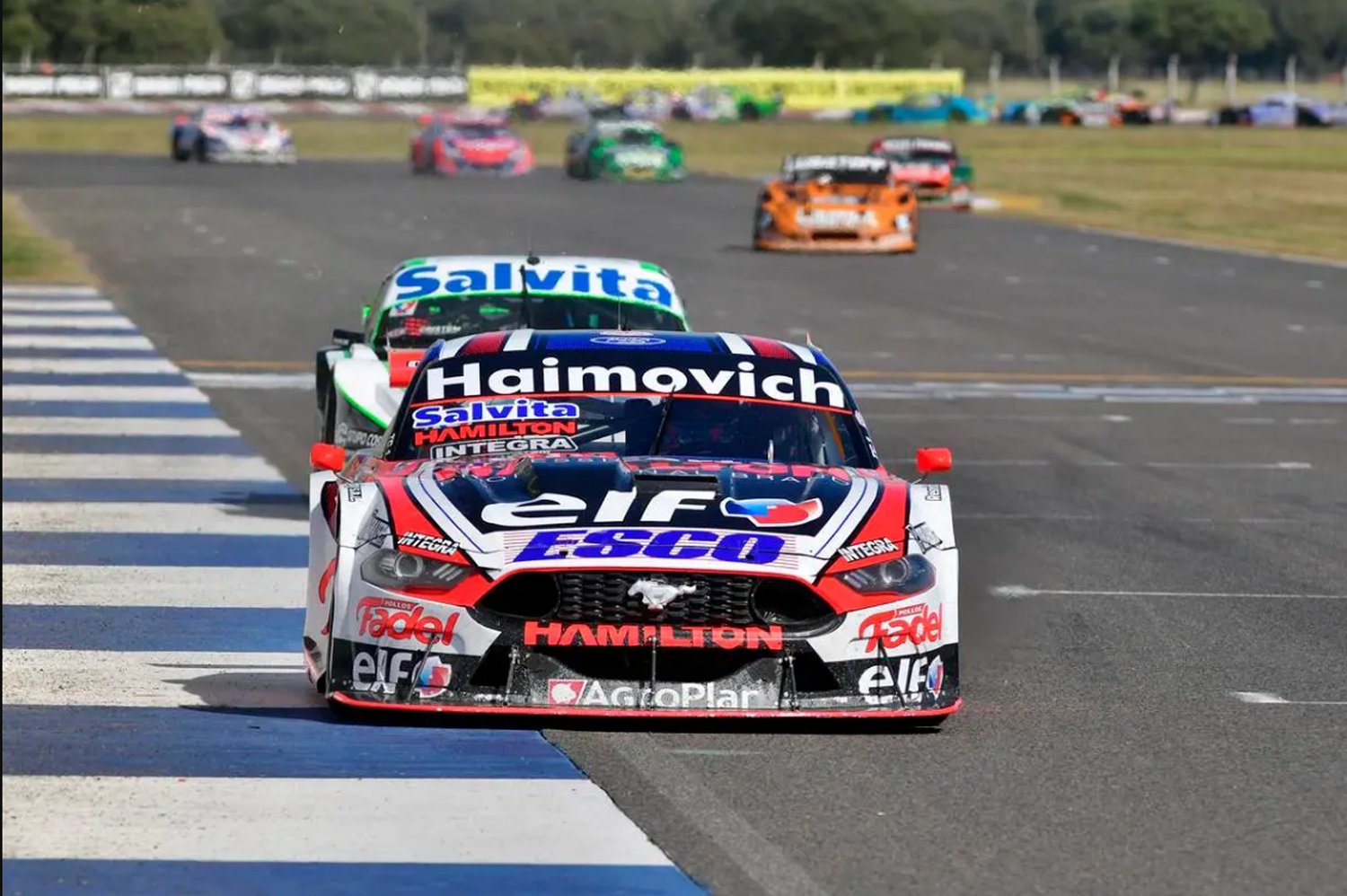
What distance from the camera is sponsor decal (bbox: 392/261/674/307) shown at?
13.7 metres

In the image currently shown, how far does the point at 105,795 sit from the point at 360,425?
5417 millimetres

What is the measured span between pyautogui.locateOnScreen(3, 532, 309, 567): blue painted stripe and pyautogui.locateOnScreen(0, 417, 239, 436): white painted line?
4444 millimetres

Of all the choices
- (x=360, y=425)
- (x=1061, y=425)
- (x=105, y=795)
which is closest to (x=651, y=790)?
(x=105, y=795)

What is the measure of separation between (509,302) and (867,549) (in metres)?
5.90

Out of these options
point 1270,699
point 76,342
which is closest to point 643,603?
point 1270,699

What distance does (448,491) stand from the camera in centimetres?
836

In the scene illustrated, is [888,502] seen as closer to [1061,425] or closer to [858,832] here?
[858,832]

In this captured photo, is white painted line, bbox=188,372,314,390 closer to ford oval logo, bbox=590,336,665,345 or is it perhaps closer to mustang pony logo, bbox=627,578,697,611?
ford oval logo, bbox=590,336,665,345

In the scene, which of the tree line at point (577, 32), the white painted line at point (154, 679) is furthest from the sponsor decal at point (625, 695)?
the tree line at point (577, 32)

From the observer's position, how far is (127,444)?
1658cm

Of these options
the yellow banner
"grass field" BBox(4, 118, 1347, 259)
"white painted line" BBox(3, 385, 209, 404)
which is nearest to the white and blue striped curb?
"white painted line" BBox(3, 385, 209, 404)

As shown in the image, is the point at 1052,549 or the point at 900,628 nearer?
the point at 900,628

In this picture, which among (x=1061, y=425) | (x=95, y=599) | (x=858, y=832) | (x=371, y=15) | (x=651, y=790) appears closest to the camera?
(x=858, y=832)

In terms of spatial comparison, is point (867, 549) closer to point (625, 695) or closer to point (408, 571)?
point (625, 695)
